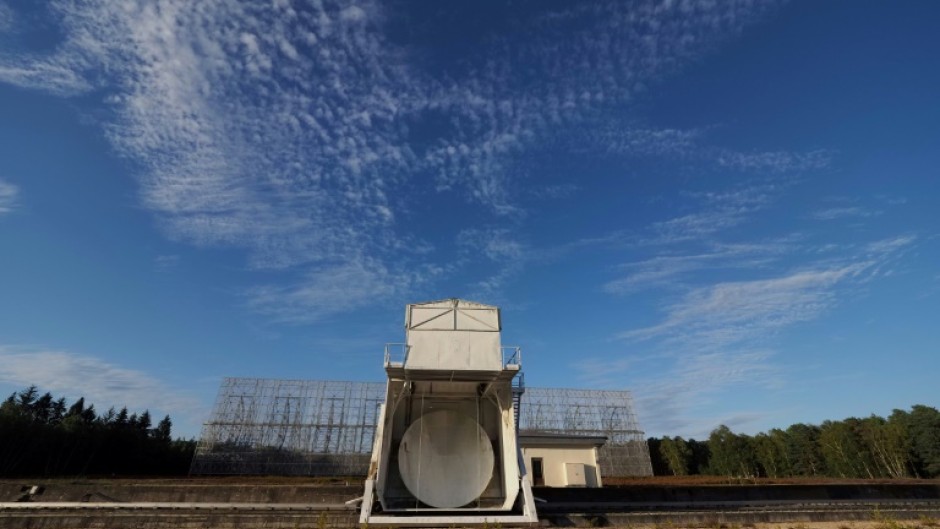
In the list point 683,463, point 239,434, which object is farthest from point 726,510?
point 683,463

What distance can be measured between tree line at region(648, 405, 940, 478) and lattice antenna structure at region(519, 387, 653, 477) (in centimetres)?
2216

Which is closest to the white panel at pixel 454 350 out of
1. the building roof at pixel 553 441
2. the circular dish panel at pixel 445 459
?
the circular dish panel at pixel 445 459

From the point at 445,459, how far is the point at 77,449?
198 ft

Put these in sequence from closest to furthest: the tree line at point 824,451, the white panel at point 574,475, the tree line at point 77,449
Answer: the white panel at point 574,475 < the tree line at point 77,449 < the tree line at point 824,451

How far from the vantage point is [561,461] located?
30297 mm

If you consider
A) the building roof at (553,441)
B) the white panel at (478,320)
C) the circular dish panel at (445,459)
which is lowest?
the circular dish panel at (445,459)

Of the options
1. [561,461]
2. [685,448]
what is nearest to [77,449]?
[561,461]

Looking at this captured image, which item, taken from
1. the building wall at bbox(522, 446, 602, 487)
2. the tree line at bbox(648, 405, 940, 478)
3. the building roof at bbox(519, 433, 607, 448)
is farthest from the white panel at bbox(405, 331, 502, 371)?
the tree line at bbox(648, 405, 940, 478)

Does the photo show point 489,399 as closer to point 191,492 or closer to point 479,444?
point 479,444

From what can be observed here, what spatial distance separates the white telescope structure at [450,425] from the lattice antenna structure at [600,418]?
38.0 metres

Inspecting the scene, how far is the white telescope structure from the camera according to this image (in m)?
16.3

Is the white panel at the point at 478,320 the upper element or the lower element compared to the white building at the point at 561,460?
upper

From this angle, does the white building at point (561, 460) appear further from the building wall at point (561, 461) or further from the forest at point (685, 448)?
the forest at point (685, 448)

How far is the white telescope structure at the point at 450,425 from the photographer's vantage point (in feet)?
53.5
